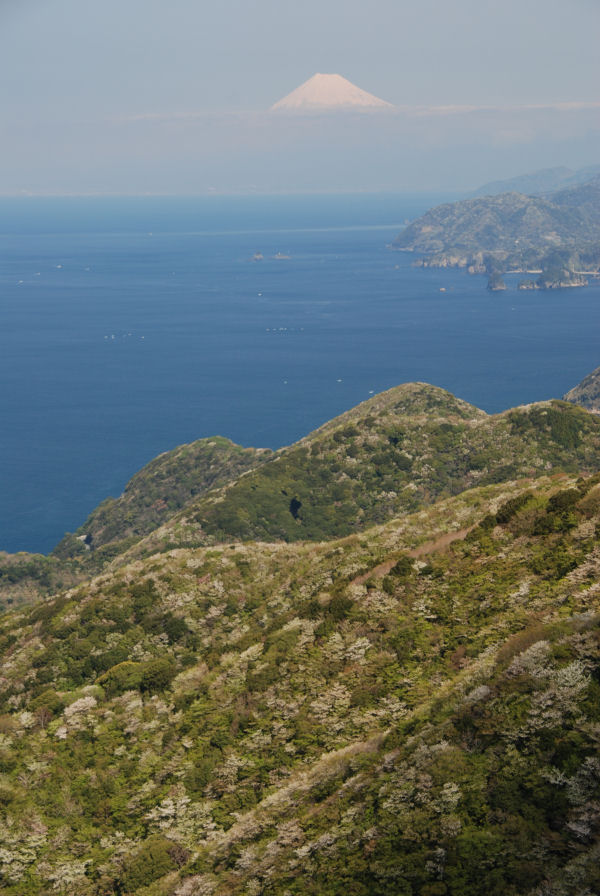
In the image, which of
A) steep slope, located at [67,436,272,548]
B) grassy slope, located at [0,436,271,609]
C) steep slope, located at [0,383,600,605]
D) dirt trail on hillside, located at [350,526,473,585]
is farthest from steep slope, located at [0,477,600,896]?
steep slope, located at [67,436,272,548]

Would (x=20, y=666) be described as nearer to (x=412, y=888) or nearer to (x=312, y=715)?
(x=312, y=715)

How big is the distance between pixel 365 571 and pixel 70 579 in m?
82.7

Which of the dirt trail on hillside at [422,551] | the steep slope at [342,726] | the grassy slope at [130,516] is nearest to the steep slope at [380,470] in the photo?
the grassy slope at [130,516]

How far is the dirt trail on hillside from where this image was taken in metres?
42.6

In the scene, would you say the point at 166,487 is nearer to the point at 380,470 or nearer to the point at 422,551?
the point at 380,470

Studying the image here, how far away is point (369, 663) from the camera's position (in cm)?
3456

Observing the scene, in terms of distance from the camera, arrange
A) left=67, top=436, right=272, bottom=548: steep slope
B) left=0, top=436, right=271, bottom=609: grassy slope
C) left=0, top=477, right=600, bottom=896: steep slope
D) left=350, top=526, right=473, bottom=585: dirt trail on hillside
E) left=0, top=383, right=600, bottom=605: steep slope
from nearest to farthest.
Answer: left=0, top=477, right=600, bottom=896: steep slope → left=350, top=526, right=473, bottom=585: dirt trail on hillside → left=0, top=383, right=600, bottom=605: steep slope → left=0, top=436, right=271, bottom=609: grassy slope → left=67, top=436, right=272, bottom=548: steep slope

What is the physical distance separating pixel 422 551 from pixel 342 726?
14598 millimetres

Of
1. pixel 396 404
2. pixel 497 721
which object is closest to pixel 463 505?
pixel 497 721

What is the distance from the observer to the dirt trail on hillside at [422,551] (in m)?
42.6

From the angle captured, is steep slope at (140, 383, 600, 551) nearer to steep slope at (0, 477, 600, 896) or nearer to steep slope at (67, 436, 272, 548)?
steep slope at (67, 436, 272, 548)

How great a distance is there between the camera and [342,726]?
1237 inches

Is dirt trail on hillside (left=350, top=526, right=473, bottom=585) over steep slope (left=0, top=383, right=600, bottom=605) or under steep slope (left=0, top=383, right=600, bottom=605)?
over

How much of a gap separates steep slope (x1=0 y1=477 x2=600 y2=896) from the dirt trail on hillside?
0.64 feet
